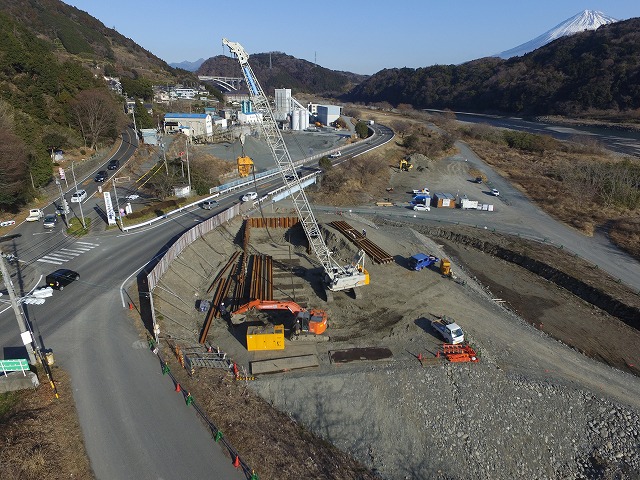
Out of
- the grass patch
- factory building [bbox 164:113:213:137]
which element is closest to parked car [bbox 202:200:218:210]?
the grass patch

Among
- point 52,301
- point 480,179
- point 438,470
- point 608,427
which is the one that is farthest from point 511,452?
point 480,179

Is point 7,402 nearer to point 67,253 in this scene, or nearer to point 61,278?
point 61,278

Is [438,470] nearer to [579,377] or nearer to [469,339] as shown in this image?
[469,339]

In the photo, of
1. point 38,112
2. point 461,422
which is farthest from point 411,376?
point 38,112

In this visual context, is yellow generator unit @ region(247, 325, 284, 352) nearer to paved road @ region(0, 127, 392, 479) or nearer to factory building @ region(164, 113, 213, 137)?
paved road @ region(0, 127, 392, 479)

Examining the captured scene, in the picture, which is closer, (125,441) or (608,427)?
(125,441)

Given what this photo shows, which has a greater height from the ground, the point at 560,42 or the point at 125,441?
the point at 560,42
